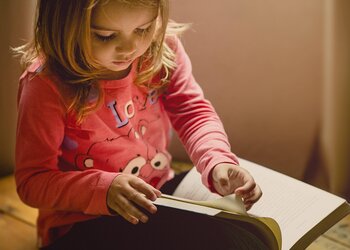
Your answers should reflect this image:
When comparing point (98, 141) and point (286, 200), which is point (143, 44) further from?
point (286, 200)

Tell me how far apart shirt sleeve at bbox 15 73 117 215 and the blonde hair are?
1.2 inches

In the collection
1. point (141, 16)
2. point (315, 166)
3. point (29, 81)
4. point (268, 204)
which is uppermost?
point (141, 16)

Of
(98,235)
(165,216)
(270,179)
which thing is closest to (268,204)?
(270,179)

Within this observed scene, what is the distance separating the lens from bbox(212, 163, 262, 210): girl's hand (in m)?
0.82

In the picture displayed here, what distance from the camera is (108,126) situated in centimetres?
90

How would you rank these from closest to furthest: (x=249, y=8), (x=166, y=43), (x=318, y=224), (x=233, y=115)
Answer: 1. (x=318, y=224)
2. (x=166, y=43)
3. (x=249, y=8)
4. (x=233, y=115)

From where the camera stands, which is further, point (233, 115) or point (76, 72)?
point (233, 115)

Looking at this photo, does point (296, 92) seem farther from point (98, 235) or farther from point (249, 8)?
point (98, 235)

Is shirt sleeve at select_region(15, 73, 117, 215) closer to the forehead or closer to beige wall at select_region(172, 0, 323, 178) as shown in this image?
the forehead

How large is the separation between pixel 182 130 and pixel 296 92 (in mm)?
331

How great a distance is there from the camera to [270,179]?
3.22ft

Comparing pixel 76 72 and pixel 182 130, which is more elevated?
pixel 76 72

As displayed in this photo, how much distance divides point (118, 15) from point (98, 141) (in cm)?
25

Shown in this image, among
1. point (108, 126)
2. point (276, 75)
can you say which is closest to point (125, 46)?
point (108, 126)
